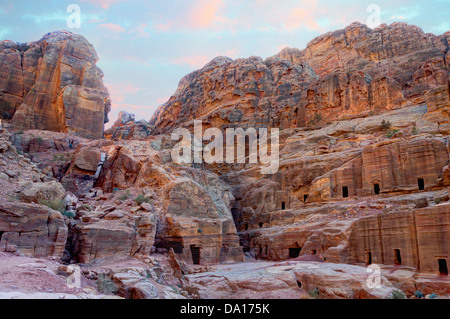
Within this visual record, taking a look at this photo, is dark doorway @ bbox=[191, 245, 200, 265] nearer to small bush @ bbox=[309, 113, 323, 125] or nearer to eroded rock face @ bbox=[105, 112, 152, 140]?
small bush @ bbox=[309, 113, 323, 125]

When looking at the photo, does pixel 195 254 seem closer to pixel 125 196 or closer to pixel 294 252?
pixel 125 196

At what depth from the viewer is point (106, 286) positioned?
39.7 ft

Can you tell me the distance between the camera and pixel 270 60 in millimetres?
63875

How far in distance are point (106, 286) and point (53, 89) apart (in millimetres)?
41375

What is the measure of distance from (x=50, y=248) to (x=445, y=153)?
26244 mm

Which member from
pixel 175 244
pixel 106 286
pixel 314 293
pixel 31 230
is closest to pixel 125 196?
pixel 175 244

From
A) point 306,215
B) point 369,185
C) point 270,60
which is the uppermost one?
point 270,60

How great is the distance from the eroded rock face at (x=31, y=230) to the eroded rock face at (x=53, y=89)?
2968cm

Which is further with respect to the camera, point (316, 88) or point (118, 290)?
point (316, 88)

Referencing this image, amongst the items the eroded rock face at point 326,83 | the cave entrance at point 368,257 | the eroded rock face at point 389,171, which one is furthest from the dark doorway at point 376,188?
the eroded rock face at point 326,83

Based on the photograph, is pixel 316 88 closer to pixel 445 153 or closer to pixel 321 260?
pixel 445 153

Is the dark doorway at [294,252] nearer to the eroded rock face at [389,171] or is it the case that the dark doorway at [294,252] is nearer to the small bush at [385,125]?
the eroded rock face at [389,171]

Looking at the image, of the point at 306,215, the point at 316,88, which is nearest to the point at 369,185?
the point at 306,215

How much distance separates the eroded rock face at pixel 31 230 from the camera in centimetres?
1388
